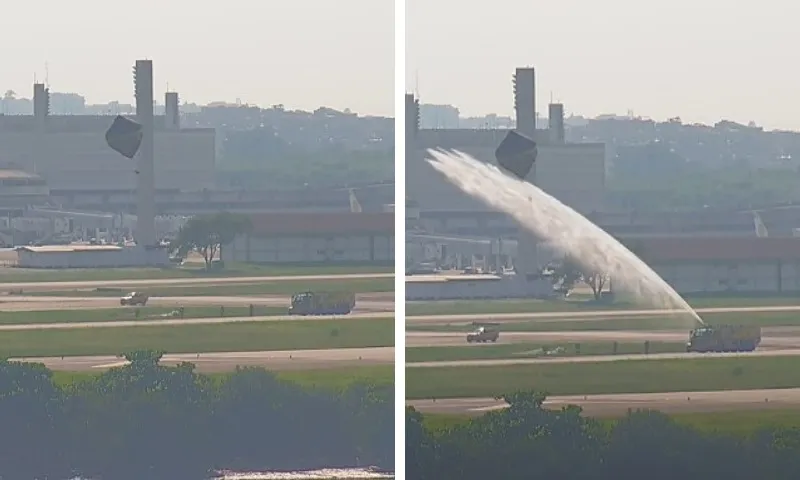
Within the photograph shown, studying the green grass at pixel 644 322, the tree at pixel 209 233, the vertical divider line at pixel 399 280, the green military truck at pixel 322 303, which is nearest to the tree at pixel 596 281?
the green grass at pixel 644 322

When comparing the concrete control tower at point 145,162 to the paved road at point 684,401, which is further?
the paved road at point 684,401

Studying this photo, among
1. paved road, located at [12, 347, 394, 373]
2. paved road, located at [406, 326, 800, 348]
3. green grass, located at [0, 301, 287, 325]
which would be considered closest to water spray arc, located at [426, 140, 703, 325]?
paved road, located at [406, 326, 800, 348]

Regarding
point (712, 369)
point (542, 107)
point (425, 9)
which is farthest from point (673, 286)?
point (425, 9)

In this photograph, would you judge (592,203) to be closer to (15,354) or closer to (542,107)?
(542,107)

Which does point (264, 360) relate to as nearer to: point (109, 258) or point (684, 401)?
point (109, 258)

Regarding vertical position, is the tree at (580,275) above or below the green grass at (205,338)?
above

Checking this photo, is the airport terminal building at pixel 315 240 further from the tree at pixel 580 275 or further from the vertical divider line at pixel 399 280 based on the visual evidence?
the tree at pixel 580 275
